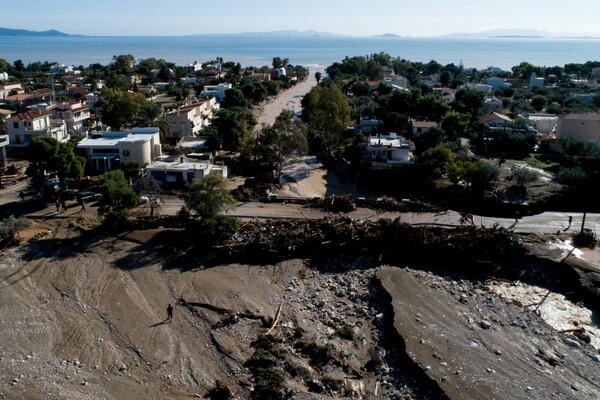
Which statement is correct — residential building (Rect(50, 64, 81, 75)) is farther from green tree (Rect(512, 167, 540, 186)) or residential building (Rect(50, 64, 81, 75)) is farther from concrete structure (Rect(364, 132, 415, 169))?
green tree (Rect(512, 167, 540, 186))

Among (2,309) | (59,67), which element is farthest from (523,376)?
(59,67)

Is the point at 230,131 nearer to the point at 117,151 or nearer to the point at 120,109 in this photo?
the point at 117,151

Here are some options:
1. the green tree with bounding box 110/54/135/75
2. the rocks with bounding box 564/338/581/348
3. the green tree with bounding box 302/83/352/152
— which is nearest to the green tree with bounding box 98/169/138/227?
the green tree with bounding box 302/83/352/152

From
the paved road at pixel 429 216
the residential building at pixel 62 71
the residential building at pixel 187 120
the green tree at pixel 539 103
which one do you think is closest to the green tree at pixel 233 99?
the residential building at pixel 187 120

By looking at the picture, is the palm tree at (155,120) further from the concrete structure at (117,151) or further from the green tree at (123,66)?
the green tree at (123,66)

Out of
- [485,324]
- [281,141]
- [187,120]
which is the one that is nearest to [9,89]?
[187,120]

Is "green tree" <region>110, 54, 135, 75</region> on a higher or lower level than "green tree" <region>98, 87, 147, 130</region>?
higher

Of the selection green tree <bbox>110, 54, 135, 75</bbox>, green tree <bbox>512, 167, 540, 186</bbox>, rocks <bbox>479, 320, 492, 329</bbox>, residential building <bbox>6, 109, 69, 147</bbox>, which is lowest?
rocks <bbox>479, 320, 492, 329</bbox>

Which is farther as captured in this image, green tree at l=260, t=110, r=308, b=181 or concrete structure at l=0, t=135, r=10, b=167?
concrete structure at l=0, t=135, r=10, b=167
